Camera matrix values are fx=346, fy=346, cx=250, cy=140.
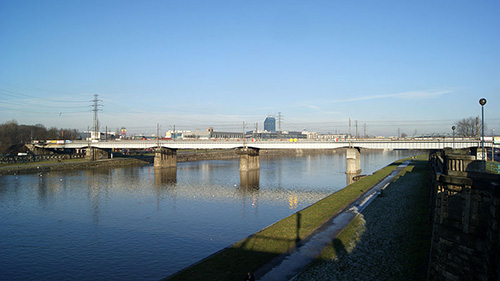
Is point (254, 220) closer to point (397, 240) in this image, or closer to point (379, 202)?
point (379, 202)

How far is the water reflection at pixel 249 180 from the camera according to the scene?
190 ft

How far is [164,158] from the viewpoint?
88.0m

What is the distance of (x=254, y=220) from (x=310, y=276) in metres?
16.6

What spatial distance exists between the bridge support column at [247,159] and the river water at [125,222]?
20.0 metres

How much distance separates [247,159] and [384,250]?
60.3 metres

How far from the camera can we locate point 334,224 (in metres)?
25.4

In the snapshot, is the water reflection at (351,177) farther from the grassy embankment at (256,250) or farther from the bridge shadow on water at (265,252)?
the bridge shadow on water at (265,252)

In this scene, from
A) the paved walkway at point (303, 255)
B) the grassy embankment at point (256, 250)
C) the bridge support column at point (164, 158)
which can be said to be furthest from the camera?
the bridge support column at point (164, 158)

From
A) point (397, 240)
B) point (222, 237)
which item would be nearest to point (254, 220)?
point (222, 237)

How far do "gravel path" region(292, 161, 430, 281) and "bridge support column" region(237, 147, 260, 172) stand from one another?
49.8 m

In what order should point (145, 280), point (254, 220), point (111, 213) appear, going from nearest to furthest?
point (145, 280) < point (254, 220) < point (111, 213)

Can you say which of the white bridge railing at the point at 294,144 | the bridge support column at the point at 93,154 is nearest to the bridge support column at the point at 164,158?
the white bridge railing at the point at 294,144

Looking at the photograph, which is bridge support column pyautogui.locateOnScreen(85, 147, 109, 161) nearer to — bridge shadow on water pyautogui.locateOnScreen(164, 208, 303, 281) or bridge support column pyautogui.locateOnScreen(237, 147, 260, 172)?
bridge support column pyautogui.locateOnScreen(237, 147, 260, 172)

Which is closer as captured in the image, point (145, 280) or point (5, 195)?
point (145, 280)
